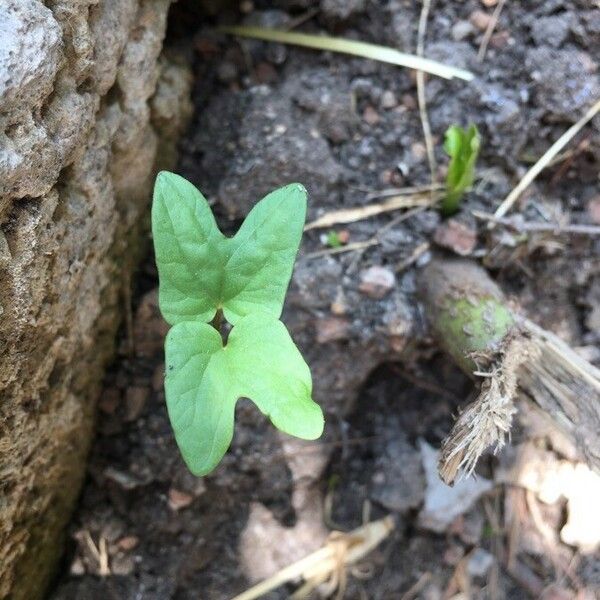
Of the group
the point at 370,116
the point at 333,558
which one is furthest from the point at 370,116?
the point at 333,558

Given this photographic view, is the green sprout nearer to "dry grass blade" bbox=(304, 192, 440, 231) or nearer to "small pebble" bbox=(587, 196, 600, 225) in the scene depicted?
"dry grass blade" bbox=(304, 192, 440, 231)

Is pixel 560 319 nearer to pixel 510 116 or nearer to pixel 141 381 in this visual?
pixel 510 116

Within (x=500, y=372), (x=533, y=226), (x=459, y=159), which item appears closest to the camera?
(x=500, y=372)

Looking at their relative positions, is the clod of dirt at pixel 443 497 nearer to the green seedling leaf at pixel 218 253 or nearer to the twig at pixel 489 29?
the green seedling leaf at pixel 218 253

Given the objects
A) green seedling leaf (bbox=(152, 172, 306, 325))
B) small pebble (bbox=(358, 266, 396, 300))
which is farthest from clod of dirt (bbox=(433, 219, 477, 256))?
green seedling leaf (bbox=(152, 172, 306, 325))

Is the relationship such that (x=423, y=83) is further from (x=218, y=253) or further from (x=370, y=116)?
(x=218, y=253)
